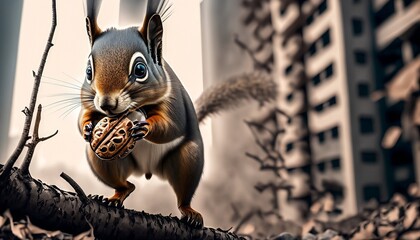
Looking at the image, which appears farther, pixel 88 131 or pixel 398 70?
pixel 398 70

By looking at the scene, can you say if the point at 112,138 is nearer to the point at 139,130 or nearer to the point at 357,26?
the point at 139,130

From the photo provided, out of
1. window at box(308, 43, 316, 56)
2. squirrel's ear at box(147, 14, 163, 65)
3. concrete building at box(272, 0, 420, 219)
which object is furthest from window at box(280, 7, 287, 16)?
squirrel's ear at box(147, 14, 163, 65)

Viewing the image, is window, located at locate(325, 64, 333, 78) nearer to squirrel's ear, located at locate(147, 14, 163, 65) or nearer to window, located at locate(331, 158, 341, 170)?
window, located at locate(331, 158, 341, 170)

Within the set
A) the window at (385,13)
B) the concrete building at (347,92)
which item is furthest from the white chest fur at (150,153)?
the window at (385,13)

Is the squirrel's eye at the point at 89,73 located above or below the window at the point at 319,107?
below

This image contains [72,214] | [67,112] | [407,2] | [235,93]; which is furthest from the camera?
[407,2]

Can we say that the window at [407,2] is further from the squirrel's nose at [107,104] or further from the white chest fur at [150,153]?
the squirrel's nose at [107,104]

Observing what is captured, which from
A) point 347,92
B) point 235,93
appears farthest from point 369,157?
point 235,93
